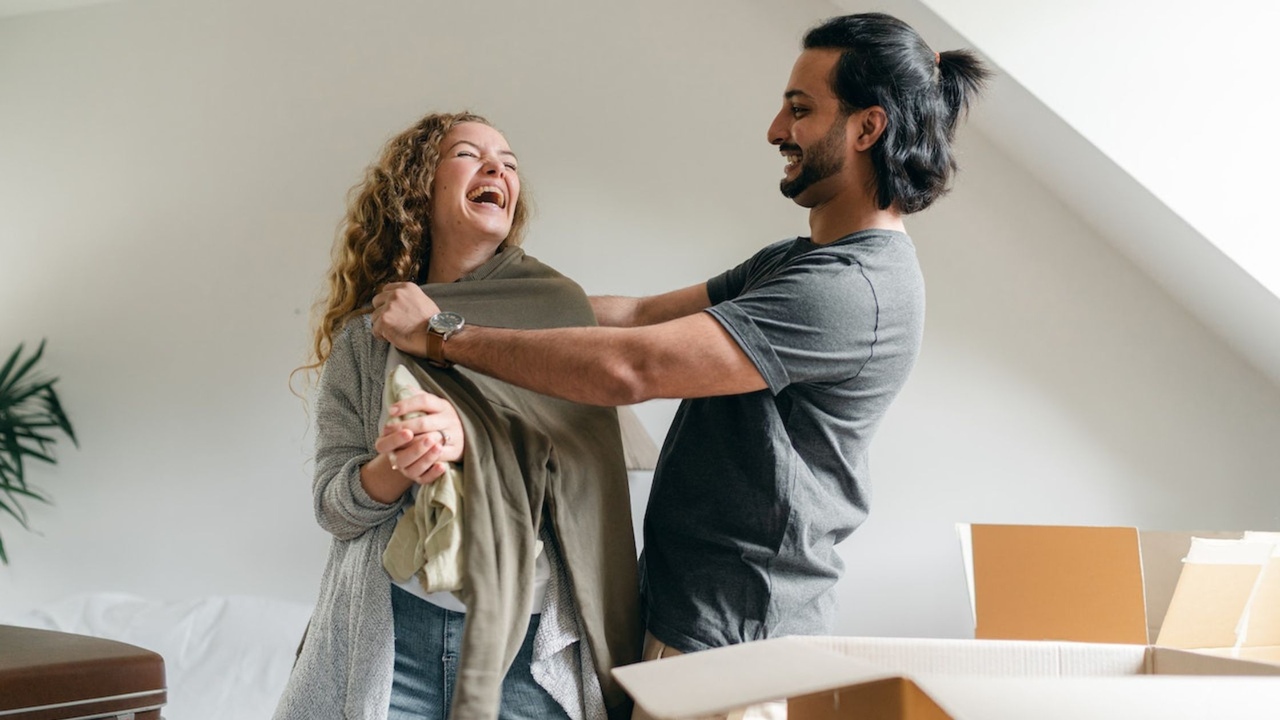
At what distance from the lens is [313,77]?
315 centimetres

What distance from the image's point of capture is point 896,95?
1.45m

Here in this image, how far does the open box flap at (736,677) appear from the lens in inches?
20.7

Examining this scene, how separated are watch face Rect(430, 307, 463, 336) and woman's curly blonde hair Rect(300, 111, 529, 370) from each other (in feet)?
0.85

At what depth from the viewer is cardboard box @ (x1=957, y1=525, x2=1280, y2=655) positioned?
1251mm

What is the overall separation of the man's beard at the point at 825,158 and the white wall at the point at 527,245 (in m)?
1.27

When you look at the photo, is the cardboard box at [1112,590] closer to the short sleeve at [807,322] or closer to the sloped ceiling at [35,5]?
the short sleeve at [807,322]

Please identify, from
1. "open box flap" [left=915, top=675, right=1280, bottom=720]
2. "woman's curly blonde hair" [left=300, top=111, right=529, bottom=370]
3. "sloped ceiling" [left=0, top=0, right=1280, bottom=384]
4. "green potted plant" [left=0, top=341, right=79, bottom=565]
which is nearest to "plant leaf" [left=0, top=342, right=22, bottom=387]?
"green potted plant" [left=0, top=341, right=79, bottom=565]

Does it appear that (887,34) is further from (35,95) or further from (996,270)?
(35,95)

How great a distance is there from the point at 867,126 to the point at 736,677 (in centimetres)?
104

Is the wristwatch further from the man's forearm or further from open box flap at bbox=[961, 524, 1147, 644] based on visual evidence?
open box flap at bbox=[961, 524, 1147, 644]

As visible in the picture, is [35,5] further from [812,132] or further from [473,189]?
[812,132]

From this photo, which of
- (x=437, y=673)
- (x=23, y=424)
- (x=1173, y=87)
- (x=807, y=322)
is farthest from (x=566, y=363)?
(x=23, y=424)


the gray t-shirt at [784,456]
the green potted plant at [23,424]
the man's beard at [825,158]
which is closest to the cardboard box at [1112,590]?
the gray t-shirt at [784,456]

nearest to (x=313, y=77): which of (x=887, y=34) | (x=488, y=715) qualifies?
(x=887, y=34)
